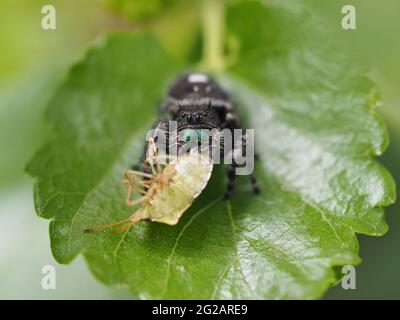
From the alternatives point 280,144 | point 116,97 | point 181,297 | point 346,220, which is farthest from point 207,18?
point 181,297

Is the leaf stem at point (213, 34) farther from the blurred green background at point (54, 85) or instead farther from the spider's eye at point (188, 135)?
the spider's eye at point (188, 135)

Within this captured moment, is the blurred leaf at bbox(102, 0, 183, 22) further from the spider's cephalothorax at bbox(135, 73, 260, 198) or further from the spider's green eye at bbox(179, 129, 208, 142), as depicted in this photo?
the spider's green eye at bbox(179, 129, 208, 142)

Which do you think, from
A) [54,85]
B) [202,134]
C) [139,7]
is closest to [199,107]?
[202,134]

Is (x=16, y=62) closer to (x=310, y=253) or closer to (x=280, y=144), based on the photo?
(x=280, y=144)

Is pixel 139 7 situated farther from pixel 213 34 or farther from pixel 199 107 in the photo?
pixel 199 107

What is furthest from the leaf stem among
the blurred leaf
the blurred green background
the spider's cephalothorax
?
the spider's cephalothorax

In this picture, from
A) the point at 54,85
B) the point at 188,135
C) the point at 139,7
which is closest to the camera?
the point at 188,135

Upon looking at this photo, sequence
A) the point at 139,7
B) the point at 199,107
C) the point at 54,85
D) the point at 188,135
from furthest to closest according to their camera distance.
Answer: the point at 54,85 < the point at 139,7 < the point at 199,107 < the point at 188,135
